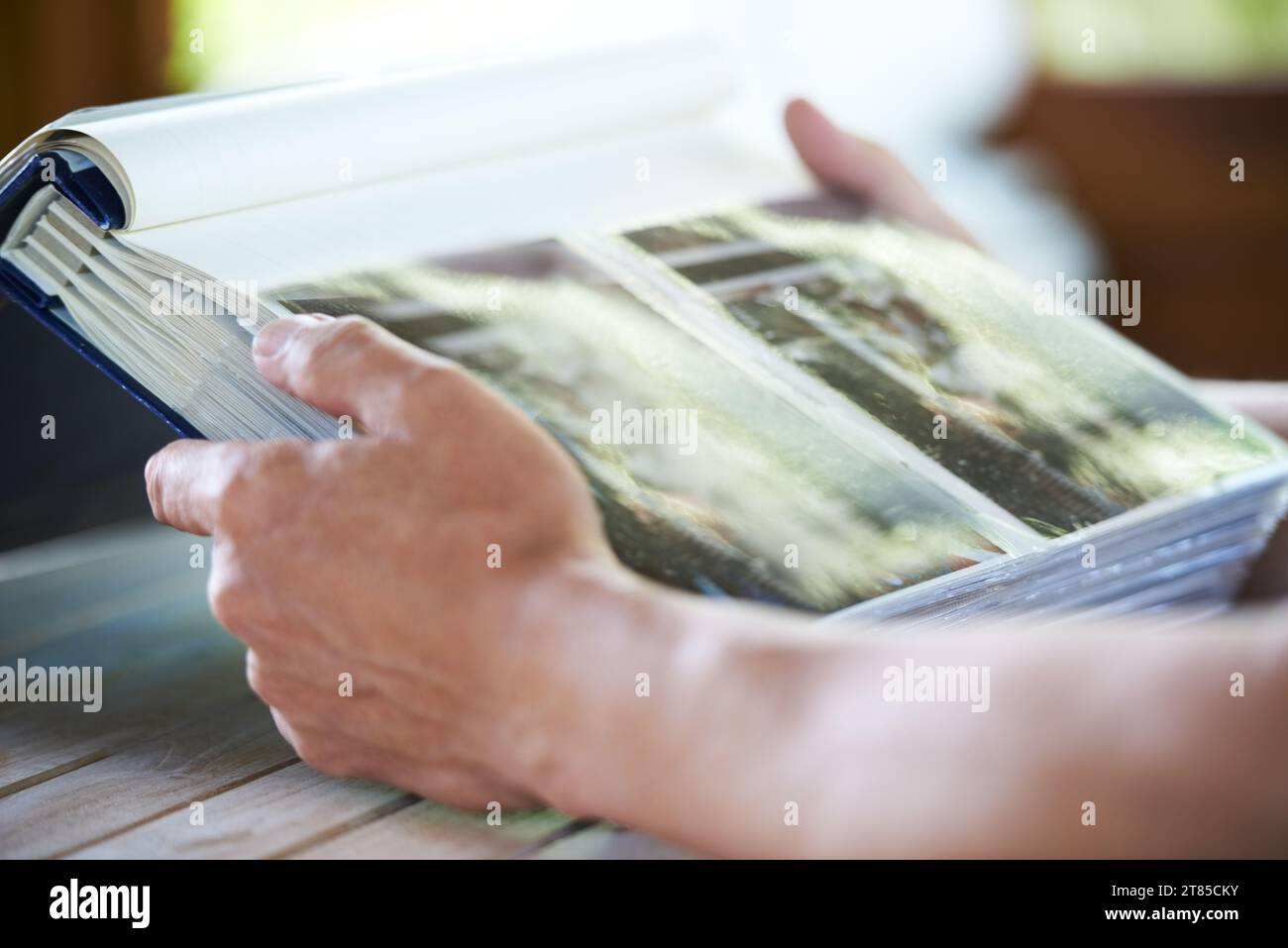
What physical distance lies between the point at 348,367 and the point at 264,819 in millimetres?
205

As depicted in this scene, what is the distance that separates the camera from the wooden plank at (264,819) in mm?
555

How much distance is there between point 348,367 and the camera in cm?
62

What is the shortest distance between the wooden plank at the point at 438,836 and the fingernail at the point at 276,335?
0.73ft

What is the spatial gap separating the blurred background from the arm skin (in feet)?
7.73

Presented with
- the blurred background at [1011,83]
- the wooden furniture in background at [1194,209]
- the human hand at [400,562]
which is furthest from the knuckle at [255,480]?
the wooden furniture in background at [1194,209]

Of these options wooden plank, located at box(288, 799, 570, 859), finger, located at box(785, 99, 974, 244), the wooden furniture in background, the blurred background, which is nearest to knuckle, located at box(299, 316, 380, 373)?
wooden plank, located at box(288, 799, 570, 859)

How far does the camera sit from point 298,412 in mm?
653

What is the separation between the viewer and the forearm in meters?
0.45

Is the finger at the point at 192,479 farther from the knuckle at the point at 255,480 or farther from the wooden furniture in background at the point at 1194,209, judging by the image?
the wooden furniture in background at the point at 1194,209

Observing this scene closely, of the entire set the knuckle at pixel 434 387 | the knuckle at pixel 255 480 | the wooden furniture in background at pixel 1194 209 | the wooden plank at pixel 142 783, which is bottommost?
the wooden plank at pixel 142 783

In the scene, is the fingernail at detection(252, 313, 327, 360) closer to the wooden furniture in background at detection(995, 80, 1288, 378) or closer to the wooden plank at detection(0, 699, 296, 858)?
the wooden plank at detection(0, 699, 296, 858)

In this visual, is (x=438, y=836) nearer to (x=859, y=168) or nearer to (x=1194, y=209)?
(x=859, y=168)

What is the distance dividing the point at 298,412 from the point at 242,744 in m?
0.17
